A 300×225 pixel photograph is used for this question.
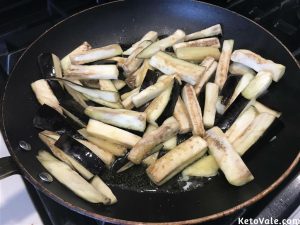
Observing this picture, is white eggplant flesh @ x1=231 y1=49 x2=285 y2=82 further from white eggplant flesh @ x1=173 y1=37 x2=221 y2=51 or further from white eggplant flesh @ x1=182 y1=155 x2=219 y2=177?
white eggplant flesh @ x1=182 y1=155 x2=219 y2=177

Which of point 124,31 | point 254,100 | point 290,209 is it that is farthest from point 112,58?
point 290,209

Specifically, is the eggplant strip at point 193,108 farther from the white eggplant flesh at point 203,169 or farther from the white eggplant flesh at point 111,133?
the white eggplant flesh at point 111,133

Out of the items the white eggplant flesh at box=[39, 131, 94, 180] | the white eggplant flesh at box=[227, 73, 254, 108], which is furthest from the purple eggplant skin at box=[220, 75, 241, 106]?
the white eggplant flesh at box=[39, 131, 94, 180]

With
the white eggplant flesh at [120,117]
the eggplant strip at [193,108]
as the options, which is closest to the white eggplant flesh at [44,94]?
the white eggplant flesh at [120,117]

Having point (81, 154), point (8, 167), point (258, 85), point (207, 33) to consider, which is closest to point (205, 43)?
point (207, 33)

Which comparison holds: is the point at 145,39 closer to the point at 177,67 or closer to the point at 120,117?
the point at 177,67
